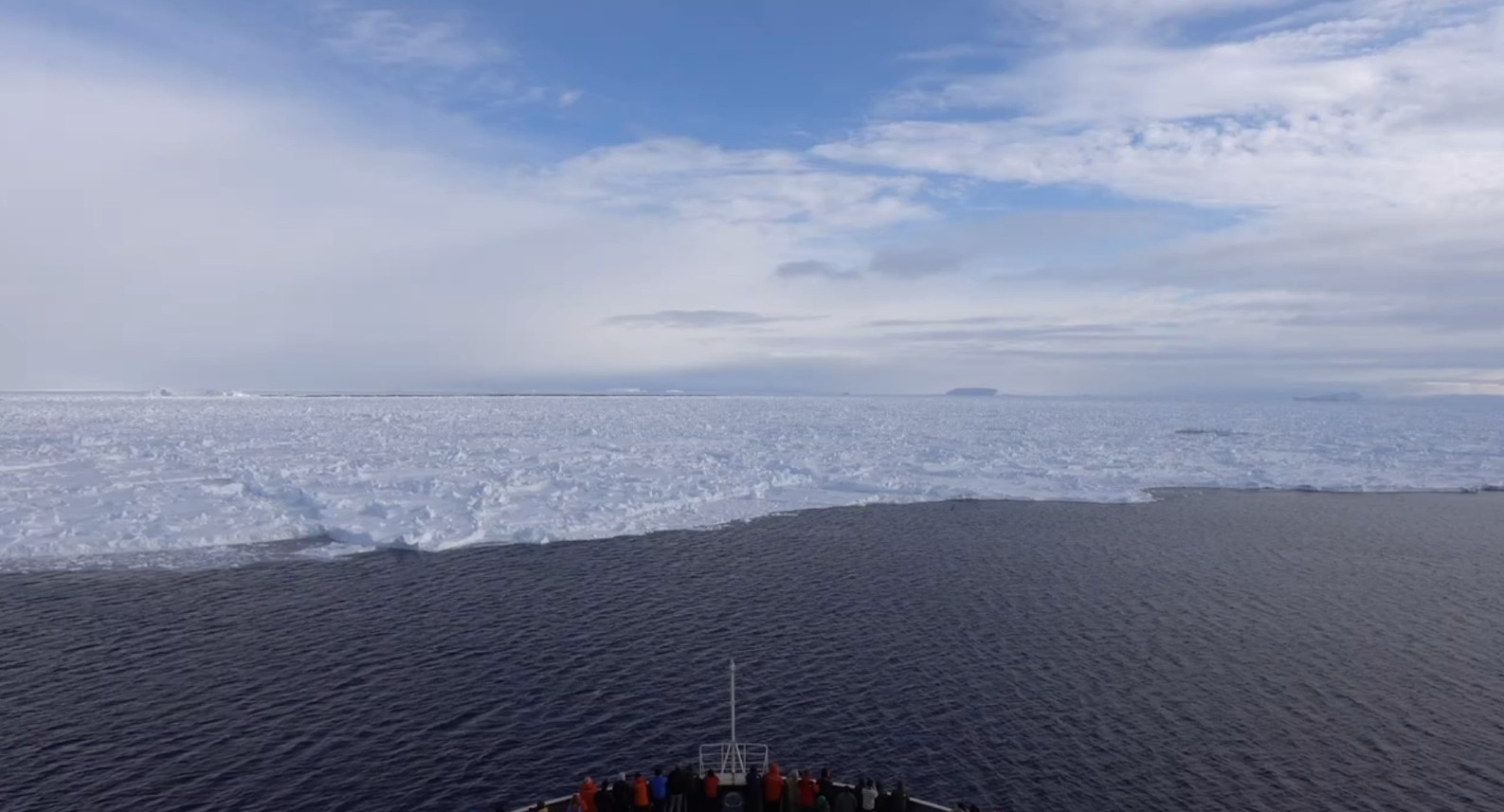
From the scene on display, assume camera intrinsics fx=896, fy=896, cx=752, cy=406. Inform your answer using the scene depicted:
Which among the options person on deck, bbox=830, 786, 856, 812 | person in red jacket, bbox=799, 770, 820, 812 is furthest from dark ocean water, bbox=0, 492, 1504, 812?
person on deck, bbox=830, 786, 856, 812

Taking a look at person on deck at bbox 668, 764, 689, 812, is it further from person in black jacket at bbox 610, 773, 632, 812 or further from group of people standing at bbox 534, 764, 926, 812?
person in black jacket at bbox 610, 773, 632, 812

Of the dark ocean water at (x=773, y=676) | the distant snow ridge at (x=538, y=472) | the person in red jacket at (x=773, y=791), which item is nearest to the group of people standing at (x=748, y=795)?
the person in red jacket at (x=773, y=791)

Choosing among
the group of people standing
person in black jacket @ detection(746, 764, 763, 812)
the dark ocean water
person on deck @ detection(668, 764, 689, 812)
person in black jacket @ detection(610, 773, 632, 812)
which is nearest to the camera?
the group of people standing

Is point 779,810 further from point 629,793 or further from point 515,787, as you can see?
point 515,787

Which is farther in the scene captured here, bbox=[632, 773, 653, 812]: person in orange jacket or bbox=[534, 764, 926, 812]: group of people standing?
bbox=[632, 773, 653, 812]: person in orange jacket

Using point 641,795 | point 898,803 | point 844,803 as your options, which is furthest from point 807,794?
point 641,795

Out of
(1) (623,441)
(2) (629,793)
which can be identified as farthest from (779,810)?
(1) (623,441)

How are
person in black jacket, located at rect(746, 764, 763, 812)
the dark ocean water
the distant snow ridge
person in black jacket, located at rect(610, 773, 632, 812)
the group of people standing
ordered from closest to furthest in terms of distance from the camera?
the group of people standing < person in black jacket, located at rect(610, 773, 632, 812) < person in black jacket, located at rect(746, 764, 763, 812) < the dark ocean water < the distant snow ridge

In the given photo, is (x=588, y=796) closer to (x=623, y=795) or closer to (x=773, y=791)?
(x=623, y=795)
